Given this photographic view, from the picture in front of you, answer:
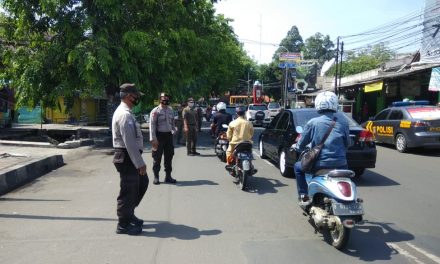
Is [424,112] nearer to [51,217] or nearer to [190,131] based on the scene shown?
[190,131]

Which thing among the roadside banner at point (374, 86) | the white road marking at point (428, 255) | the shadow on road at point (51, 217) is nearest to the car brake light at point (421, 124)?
the white road marking at point (428, 255)

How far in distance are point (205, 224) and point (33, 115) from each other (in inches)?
1106

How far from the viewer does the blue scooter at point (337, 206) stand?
5.11m

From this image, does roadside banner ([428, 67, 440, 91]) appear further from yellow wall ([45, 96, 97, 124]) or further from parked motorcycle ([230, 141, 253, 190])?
yellow wall ([45, 96, 97, 124])

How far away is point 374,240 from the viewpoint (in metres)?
5.57

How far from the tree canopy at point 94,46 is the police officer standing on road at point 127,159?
10487mm

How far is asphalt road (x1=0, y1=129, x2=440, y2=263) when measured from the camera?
16.5 ft

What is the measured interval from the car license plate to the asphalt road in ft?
1.46

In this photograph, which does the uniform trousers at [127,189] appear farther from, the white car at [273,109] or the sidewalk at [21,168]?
the white car at [273,109]

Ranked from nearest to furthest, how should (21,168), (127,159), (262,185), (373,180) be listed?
(127,159), (262,185), (21,168), (373,180)

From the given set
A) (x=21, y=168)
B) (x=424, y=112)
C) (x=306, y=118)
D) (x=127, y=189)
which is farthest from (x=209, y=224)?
(x=424, y=112)

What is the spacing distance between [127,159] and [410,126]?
11719 mm

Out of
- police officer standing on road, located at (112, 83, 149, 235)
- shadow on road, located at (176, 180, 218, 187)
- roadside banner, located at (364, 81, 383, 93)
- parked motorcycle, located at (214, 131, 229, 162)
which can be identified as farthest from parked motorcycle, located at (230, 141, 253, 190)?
roadside banner, located at (364, 81, 383, 93)

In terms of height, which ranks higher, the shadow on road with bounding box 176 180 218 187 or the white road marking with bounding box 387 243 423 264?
the shadow on road with bounding box 176 180 218 187
